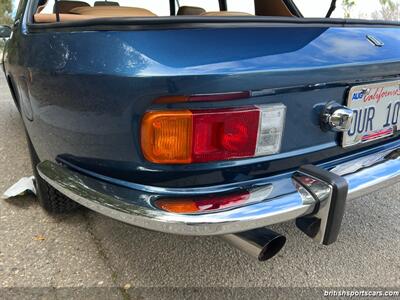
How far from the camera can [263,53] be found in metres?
1.38

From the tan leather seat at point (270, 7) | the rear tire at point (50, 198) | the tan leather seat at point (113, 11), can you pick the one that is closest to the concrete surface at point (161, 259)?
the rear tire at point (50, 198)

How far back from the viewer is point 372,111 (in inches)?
69.3

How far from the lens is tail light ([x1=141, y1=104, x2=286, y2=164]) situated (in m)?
1.30

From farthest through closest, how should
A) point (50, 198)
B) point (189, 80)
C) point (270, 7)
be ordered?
point (270, 7) < point (50, 198) < point (189, 80)

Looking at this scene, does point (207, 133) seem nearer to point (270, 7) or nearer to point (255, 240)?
point (255, 240)

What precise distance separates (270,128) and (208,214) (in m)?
0.39

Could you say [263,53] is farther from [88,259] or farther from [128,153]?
[88,259]

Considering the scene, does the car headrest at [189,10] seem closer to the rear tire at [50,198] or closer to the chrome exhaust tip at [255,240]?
the rear tire at [50,198]

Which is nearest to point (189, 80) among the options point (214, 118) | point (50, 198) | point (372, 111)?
point (214, 118)

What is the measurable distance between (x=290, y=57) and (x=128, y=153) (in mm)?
687

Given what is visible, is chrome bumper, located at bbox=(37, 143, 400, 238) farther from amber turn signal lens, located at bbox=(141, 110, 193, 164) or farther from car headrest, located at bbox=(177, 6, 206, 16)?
car headrest, located at bbox=(177, 6, 206, 16)

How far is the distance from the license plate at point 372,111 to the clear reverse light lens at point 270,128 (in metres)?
0.40

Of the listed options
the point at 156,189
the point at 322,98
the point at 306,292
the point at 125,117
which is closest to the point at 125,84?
the point at 125,117

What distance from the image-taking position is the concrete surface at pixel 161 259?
1.82m
